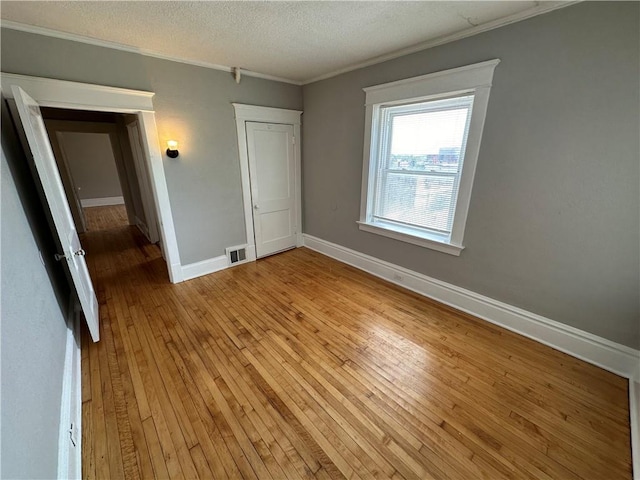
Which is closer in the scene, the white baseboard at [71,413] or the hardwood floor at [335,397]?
the white baseboard at [71,413]

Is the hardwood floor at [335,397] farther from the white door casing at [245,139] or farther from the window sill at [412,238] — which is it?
the white door casing at [245,139]

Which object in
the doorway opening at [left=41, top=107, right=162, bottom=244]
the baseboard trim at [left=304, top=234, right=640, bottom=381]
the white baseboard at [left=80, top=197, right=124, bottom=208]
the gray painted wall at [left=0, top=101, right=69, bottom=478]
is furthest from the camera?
the white baseboard at [left=80, top=197, right=124, bottom=208]

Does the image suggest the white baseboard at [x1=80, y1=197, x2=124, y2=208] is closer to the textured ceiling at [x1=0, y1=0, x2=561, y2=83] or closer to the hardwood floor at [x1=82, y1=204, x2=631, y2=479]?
the hardwood floor at [x1=82, y1=204, x2=631, y2=479]

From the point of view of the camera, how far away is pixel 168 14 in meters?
1.93

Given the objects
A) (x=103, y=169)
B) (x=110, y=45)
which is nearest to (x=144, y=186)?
(x=110, y=45)

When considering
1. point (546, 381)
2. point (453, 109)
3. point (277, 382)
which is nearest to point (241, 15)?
point (453, 109)

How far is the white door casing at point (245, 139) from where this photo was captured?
11.2ft

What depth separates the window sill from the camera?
268 cm

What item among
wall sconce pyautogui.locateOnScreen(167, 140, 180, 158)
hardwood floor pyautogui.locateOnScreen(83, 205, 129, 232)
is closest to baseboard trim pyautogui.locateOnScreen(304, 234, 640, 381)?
wall sconce pyautogui.locateOnScreen(167, 140, 180, 158)

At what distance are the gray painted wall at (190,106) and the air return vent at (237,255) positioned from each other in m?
0.09

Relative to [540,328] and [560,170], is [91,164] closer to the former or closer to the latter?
[560,170]

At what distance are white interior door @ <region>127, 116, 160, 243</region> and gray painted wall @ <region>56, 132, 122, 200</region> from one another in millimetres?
4175

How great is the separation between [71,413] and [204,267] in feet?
6.97

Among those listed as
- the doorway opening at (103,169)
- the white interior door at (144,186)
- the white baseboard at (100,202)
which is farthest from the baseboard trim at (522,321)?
the white baseboard at (100,202)
